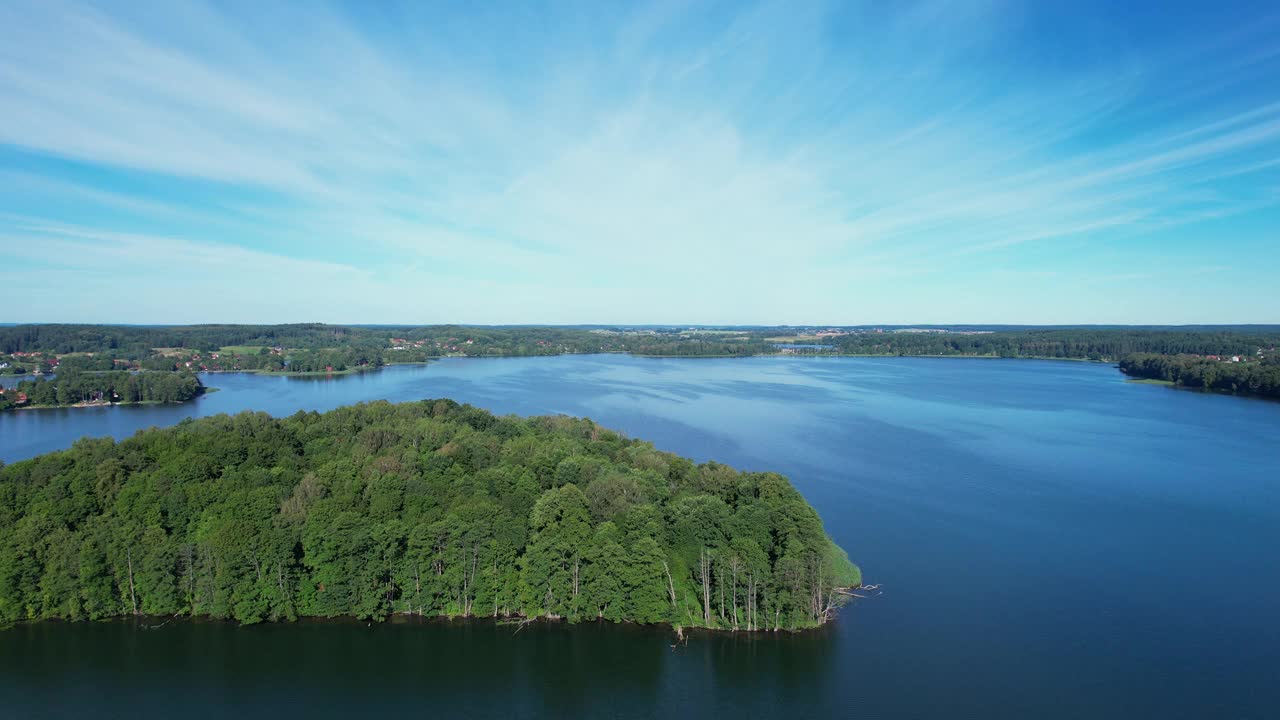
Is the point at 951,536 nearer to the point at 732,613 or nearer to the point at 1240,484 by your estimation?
the point at 732,613

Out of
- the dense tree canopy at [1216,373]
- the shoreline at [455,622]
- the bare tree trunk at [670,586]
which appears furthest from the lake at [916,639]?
the dense tree canopy at [1216,373]

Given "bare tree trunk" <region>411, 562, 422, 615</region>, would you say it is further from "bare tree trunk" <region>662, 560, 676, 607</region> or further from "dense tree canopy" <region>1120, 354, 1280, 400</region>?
"dense tree canopy" <region>1120, 354, 1280, 400</region>

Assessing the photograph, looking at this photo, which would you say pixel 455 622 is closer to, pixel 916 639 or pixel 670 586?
pixel 670 586

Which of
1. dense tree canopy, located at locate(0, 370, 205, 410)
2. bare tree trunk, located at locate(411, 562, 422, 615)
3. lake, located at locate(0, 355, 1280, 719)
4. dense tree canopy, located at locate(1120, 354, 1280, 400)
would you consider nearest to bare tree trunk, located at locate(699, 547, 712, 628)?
lake, located at locate(0, 355, 1280, 719)

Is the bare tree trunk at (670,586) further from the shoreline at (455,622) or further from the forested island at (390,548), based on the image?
the shoreline at (455,622)

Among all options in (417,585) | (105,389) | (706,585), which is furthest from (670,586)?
A: (105,389)

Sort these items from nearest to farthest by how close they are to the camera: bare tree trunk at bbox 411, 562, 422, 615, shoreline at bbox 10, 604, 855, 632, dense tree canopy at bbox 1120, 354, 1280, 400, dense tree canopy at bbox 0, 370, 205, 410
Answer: shoreline at bbox 10, 604, 855, 632 → bare tree trunk at bbox 411, 562, 422, 615 → dense tree canopy at bbox 0, 370, 205, 410 → dense tree canopy at bbox 1120, 354, 1280, 400
